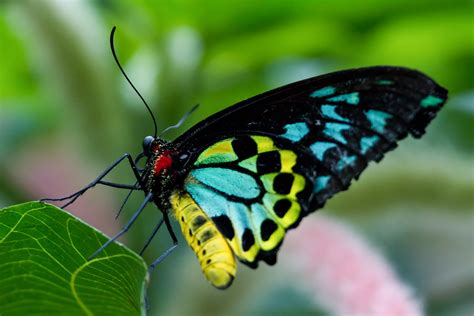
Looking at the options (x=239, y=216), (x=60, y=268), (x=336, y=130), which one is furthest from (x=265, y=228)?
(x=60, y=268)

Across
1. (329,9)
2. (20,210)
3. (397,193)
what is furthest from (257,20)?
(20,210)

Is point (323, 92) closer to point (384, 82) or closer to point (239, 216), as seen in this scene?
point (384, 82)

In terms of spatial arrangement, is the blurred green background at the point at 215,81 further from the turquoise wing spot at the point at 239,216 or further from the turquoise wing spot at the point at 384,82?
the turquoise wing spot at the point at 384,82

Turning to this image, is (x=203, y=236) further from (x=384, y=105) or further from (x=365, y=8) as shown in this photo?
(x=365, y=8)

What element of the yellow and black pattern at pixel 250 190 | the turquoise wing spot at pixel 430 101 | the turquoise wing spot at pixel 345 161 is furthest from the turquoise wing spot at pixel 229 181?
the turquoise wing spot at pixel 430 101

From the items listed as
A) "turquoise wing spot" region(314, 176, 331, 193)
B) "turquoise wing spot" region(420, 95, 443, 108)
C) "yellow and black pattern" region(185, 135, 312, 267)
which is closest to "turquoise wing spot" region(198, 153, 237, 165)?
"yellow and black pattern" region(185, 135, 312, 267)

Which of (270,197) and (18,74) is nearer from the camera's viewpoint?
(270,197)
